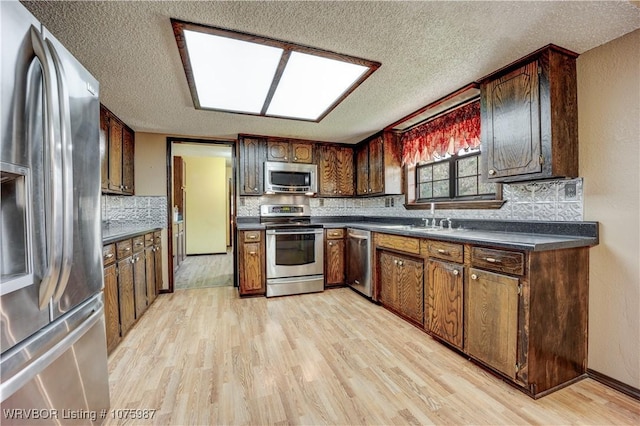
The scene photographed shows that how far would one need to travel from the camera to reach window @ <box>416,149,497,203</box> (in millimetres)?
2676

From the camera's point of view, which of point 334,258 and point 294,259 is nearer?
point 294,259

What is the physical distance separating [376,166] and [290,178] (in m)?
1.20

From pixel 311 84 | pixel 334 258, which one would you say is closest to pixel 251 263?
pixel 334 258

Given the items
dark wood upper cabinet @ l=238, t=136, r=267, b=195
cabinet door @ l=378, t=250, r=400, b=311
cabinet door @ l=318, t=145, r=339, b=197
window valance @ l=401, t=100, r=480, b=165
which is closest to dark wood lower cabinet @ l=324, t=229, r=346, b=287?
cabinet door @ l=318, t=145, r=339, b=197

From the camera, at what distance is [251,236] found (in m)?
3.46

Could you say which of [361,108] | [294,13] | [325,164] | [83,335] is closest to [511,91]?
[361,108]

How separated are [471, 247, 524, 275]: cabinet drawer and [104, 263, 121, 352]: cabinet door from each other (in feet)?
8.59

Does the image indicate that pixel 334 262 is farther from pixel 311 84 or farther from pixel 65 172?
pixel 65 172

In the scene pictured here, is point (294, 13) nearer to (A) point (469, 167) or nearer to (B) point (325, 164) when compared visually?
(A) point (469, 167)

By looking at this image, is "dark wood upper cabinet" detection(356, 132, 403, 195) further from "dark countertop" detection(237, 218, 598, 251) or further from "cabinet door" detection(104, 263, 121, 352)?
"cabinet door" detection(104, 263, 121, 352)

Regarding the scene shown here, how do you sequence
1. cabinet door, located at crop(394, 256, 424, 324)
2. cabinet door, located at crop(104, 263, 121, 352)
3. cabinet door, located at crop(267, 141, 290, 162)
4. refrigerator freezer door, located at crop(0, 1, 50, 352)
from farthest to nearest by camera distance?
cabinet door, located at crop(267, 141, 290, 162)
cabinet door, located at crop(394, 256, 424, 324)
cabinet door, located at crop(104, 263, 121, 352)
refrigerator freezer door, located at crop(0, 1, 50, 352)

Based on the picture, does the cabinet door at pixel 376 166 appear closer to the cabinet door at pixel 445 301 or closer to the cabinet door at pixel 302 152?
the cabinet door at pixel 302 152

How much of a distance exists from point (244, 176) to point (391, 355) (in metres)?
2.78

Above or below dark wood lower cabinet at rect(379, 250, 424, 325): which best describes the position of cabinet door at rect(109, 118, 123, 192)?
above
